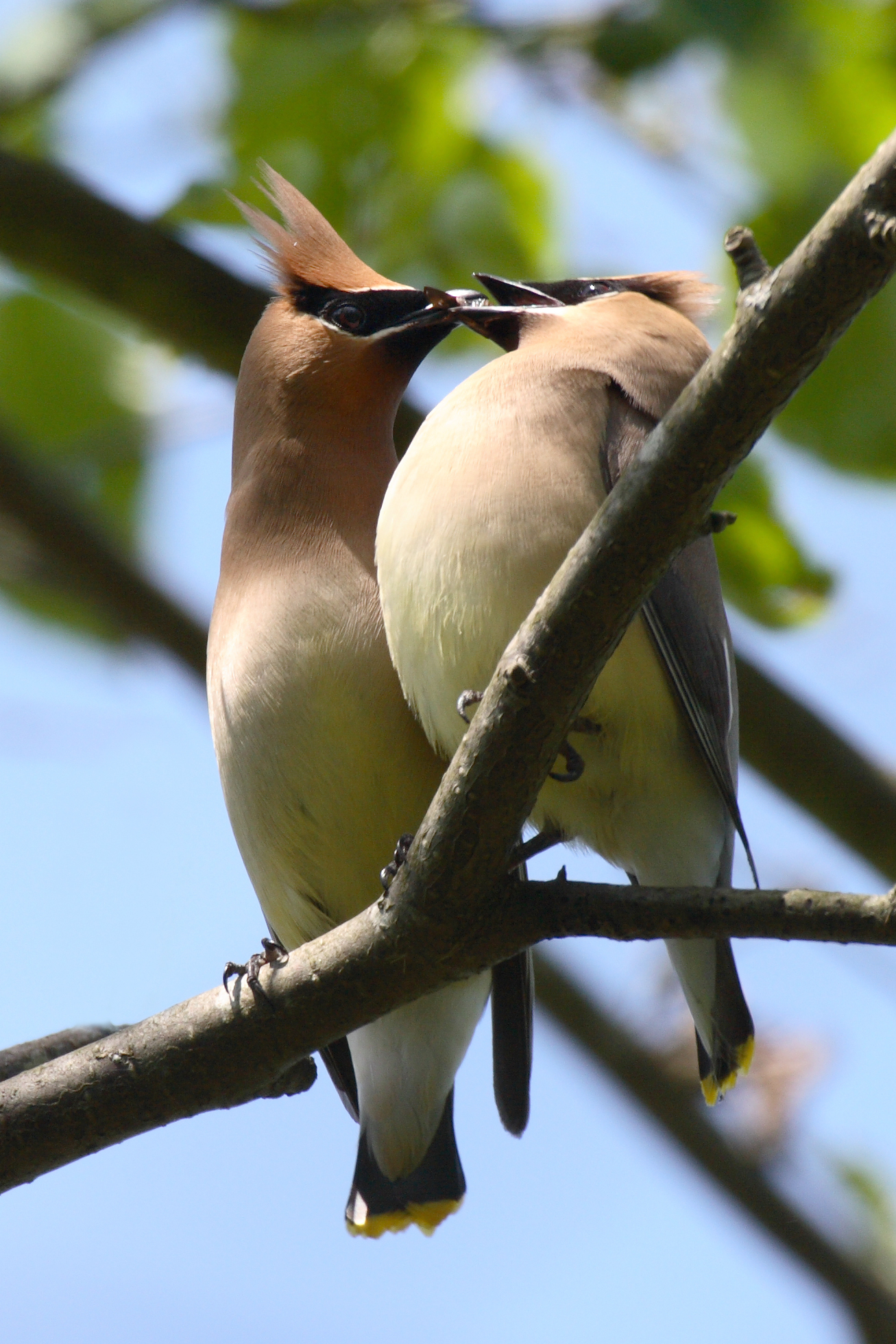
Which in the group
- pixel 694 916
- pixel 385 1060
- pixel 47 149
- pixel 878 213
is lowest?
pixel 694 916

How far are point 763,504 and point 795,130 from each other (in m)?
1.10

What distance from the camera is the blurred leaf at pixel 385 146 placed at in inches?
217

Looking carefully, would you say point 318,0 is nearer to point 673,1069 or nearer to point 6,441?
point 6,441

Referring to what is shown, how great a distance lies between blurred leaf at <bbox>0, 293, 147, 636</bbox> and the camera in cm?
642

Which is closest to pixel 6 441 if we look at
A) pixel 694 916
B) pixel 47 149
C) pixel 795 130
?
pixel 47 149

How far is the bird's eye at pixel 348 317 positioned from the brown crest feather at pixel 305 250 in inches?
3.0

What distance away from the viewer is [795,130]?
4758 millimetres

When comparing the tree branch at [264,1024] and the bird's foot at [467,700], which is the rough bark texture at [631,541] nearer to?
the tree branch at [264,1024]

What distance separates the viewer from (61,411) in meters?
6.54

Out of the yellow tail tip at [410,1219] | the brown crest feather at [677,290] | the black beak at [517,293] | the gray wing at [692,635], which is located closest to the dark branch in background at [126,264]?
the black beak at [517,293]

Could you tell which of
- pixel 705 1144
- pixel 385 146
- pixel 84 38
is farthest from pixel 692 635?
pixel 84 38

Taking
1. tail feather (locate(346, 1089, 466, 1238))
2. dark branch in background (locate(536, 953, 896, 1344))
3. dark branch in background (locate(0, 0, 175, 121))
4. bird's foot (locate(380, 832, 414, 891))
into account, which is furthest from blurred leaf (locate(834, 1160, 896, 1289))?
dark branch in background (locate(0, 0, 175, 121))

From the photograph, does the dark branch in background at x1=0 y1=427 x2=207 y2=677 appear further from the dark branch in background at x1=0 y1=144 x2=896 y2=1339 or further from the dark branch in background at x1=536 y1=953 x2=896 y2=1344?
the dark branch in background at x1=0 y1=144 x2=896 y2=1339

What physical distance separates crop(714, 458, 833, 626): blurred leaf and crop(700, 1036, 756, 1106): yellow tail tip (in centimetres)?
168
